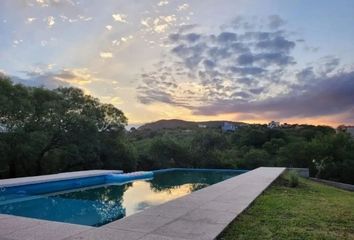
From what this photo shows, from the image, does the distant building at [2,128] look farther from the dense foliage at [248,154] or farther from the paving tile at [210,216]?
the paving tile at [210,216]

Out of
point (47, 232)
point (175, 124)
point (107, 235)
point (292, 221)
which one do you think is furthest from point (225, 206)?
point (175, 124)

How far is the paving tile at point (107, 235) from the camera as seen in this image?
3.61 metres

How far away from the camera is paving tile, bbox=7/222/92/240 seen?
371 cm

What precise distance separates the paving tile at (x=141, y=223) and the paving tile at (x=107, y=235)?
0.15 metres

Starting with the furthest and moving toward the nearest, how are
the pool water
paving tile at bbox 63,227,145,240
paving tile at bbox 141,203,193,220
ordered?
1. the pool water
2. paving tile at bbox 141,203,193,220
3. paving tile at bbox 63,227,145,240

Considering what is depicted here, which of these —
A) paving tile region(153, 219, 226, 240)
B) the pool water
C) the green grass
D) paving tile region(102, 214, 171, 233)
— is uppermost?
paving tile region(102, 214, 171, 233)

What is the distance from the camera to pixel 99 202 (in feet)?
28.8

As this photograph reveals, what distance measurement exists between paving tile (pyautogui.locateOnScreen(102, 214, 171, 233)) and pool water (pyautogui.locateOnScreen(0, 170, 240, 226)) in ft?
6.18

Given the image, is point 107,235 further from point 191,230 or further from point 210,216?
point 210,216

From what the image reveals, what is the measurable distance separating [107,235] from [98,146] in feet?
36.9

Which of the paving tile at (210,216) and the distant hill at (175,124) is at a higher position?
the distant hill at (175,124)

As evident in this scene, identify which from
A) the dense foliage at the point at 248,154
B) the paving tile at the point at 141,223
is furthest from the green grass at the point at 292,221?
the dense foliage at the point at 248,154

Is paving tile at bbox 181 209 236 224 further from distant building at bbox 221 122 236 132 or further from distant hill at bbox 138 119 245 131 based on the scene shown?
distant hill at bbox 138 119 245 131

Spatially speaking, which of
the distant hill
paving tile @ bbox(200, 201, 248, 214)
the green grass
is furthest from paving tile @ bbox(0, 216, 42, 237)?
the distant hill
